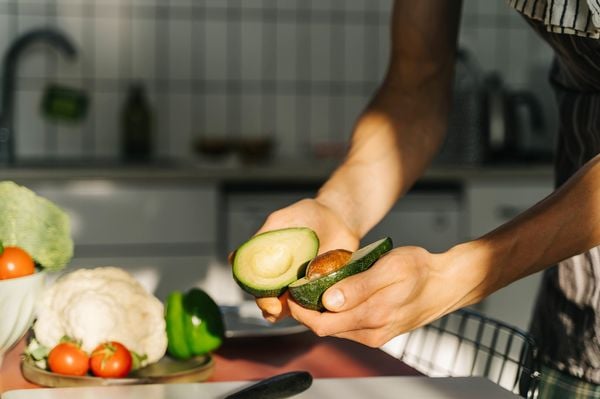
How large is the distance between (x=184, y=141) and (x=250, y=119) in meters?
0.26

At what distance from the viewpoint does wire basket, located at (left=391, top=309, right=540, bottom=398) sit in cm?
116

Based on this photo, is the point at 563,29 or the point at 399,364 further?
the point at 399,364

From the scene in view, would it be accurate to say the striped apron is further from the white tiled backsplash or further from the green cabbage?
the white tiled backsplash

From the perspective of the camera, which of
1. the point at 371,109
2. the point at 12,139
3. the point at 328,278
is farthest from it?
the point at 12,139

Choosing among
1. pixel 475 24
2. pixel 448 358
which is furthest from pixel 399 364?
pixel 475 24

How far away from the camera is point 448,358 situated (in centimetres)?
231

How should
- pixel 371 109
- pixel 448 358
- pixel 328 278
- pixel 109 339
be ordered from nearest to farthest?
pixel 328 278
pixel 109 339
pixel 371 109
pixel 448 358

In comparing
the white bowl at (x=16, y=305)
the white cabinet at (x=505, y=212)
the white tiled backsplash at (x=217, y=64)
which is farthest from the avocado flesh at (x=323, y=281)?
the white tiled backsplash at (x=217, y=64)

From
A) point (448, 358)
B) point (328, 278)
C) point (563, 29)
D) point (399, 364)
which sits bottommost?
point (448, 358)

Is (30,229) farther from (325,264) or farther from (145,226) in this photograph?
(145,226)

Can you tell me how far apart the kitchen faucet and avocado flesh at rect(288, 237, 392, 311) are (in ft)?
8.45

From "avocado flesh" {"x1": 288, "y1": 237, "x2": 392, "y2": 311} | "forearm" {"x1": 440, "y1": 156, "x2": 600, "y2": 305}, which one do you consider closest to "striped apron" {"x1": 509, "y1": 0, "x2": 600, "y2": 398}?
"forearm" {"x1": 440, "y1": 156, "x2": 600, "y2": 305}

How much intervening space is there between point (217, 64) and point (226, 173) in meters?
0.75

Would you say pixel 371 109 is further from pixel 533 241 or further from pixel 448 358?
pixel 448 358
